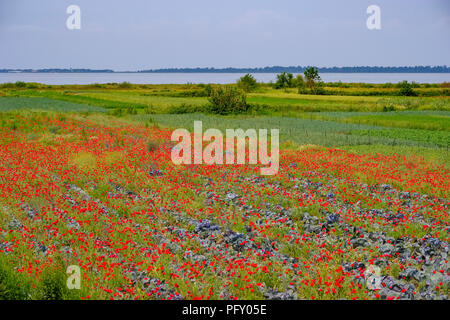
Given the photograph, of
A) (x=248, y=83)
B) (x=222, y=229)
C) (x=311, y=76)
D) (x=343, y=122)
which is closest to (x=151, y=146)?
(x=222, y=229)

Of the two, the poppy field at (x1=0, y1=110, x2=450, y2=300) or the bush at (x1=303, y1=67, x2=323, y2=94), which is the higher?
the bush at (x1=303, y1=67, x2=323, y2=94)

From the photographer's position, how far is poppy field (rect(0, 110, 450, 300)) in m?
7.92

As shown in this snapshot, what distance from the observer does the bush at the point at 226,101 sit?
5381cm

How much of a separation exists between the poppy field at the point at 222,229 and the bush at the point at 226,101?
3393 centimetres

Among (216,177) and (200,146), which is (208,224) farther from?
(200,146)

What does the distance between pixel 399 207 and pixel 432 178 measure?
4679mm

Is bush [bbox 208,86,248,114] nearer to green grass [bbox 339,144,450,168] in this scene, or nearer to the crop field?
green grass [bbox 339,144,450,168]

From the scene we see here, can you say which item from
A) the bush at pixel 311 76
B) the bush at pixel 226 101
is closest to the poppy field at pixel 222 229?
the bush at pixel 226 101

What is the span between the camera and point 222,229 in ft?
36.8

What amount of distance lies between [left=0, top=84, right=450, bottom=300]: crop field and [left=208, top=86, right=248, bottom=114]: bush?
102ft

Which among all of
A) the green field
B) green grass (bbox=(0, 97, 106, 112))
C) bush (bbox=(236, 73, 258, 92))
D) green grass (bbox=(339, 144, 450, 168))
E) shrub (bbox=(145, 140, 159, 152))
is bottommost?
green grass (bbox=(339, 144, 450, 168))

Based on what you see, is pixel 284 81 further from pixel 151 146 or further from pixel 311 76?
pixel 151 146

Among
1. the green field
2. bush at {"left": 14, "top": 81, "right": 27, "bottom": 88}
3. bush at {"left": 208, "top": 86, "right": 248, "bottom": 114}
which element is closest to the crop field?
the green field

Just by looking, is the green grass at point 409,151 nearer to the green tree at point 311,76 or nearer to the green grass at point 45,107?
the green grass at point 45,107
